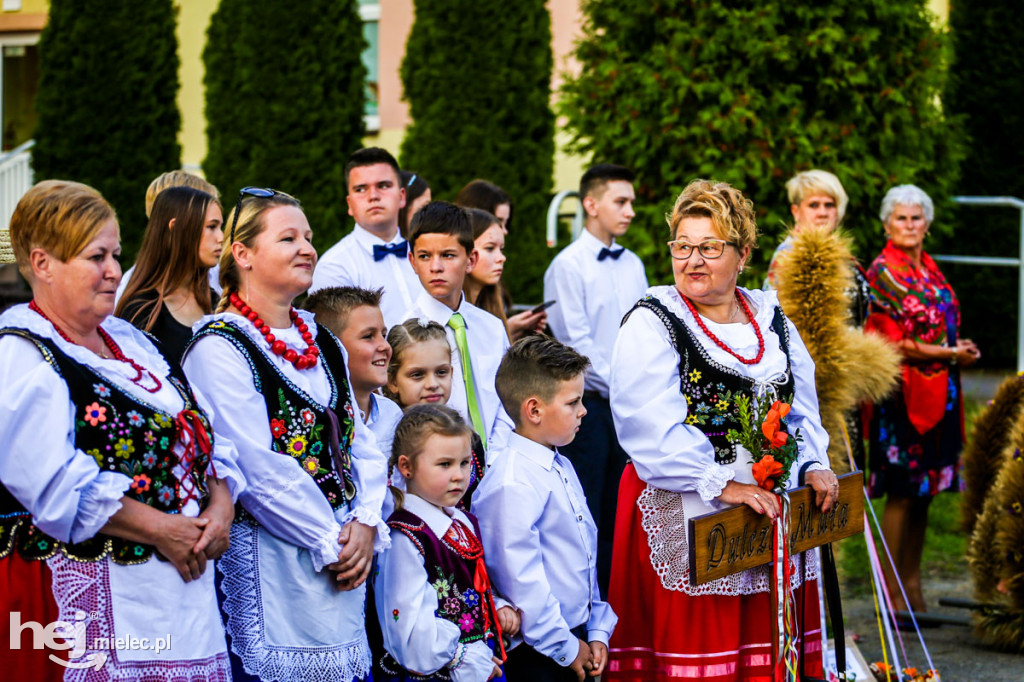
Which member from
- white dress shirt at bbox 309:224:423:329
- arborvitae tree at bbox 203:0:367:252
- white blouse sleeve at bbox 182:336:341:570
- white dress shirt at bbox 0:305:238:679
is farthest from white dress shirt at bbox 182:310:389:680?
arborvitae tree at bbox 203:0:367:252

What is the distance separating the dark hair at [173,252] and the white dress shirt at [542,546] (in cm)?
146

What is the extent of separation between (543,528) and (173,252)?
180cm

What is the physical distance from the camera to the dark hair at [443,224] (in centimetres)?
456

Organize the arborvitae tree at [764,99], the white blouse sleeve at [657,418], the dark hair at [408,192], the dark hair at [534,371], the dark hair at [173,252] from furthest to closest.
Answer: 1. the arborvitae tree at [764,99]
2. the dark hair at [408,192]
3. the dark hair at [173,252]
4. the dark hair at [534,371]
5. the white blouse sleeve at [657,418]

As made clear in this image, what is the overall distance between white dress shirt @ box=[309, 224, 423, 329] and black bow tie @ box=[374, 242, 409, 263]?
0.05 ft

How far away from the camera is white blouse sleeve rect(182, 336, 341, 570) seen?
3025 mm

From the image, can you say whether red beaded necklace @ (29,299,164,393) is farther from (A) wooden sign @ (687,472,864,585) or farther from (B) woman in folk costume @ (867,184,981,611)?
(B) woman in folk costume @ (867,184,981,611)

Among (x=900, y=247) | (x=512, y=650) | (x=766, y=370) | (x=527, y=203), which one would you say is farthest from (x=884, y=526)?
(x=527, y=203)

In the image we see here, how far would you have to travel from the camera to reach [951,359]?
242 inches

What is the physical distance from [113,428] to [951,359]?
4.72 metres

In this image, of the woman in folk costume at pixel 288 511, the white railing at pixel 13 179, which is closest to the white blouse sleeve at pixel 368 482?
the woman in folk costume at pixel 288 511

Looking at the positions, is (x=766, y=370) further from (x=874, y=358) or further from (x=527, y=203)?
(x=527, y=203)

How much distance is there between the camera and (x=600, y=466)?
550cm

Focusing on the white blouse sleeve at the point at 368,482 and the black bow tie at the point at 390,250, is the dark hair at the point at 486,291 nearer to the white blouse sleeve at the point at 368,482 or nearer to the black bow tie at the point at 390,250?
the black bow tie at the point at 390,250
